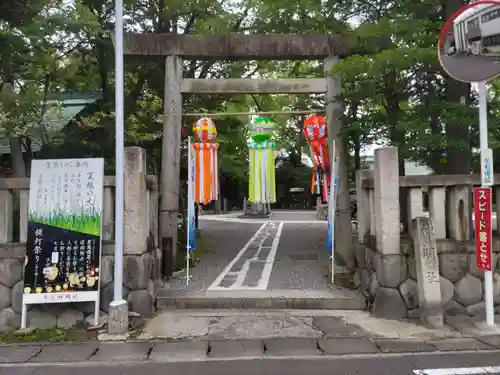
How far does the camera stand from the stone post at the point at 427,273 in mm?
6191

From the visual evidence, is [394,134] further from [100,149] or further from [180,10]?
[100,149]

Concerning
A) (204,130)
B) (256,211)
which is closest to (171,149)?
(204,130)

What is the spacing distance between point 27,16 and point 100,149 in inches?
128

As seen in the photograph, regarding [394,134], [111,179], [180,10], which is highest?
[180,10]

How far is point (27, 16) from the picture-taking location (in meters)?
8.52

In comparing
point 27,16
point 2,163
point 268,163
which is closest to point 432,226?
point 268,163

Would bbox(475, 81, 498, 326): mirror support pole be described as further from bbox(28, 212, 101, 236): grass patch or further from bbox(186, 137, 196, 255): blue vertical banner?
bbox(28, 212, 101, 236): grass patch

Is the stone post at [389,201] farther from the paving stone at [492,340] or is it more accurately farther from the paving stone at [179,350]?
the paving stone at [179,350]

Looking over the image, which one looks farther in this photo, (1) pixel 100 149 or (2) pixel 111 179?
(1) pixel 100 149

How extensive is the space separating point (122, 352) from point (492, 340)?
5.10m

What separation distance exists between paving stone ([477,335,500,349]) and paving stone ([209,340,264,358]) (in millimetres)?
3092

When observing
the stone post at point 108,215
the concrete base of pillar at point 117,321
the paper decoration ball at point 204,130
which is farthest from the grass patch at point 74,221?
the paper decoration ball at point 204,130

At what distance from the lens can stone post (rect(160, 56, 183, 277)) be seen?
30.4 feet

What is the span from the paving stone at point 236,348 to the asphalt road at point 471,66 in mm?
5038
